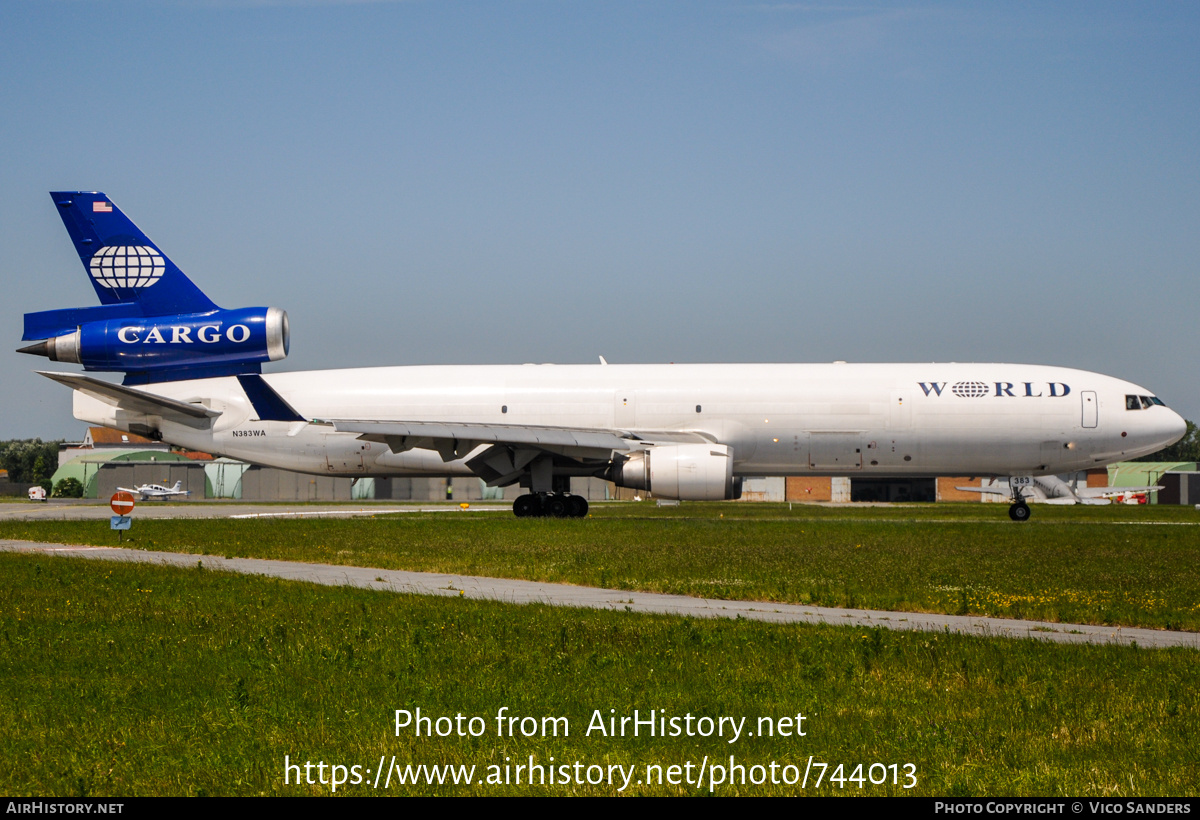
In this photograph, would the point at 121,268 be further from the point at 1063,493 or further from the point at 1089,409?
the point at 1063,493

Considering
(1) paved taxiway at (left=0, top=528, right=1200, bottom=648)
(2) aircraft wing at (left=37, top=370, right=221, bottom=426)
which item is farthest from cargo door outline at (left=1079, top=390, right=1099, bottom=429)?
(2) aircraft wing at (left=37, top=370, right=221, bottom=426)

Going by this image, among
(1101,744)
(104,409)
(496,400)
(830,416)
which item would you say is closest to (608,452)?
(496,400)

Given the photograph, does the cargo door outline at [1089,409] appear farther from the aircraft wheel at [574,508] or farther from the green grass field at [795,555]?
the aircraft wheel at [574,508]

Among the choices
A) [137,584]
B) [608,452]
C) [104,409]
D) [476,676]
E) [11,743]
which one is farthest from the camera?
[104,409]

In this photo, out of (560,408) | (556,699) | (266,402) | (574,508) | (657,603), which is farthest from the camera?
(560,408)

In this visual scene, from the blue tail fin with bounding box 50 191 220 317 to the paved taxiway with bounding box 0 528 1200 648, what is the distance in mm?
14552

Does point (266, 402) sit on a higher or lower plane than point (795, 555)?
higher

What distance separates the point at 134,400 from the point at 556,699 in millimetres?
27081

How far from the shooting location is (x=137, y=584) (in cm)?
1591

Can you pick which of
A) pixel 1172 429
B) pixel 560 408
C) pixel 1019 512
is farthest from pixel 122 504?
pixel 1172 429

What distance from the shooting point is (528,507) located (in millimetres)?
32969

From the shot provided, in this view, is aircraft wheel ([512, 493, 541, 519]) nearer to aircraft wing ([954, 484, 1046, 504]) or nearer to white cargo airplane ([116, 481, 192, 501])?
aircraft wing ([954, 484, 1046, 504])
